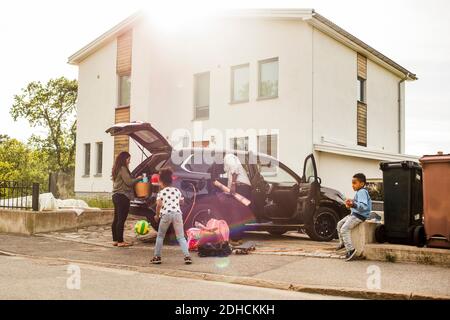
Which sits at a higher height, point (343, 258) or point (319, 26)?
point (319, 26)

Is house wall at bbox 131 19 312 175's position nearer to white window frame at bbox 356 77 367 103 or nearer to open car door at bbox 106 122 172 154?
white window frame at bbox 356 77 367 103

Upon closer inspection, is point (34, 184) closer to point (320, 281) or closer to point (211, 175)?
point (211, 175)

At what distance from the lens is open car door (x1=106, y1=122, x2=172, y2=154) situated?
1064 centimetres

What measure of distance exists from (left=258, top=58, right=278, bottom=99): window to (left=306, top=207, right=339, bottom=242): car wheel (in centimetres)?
758

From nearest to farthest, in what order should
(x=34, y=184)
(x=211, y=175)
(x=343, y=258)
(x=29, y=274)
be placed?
(x=29, y=274), (x=343, y=258), (x=211, y=175), (x=34, y=184)

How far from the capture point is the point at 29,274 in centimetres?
748

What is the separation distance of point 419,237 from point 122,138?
1641 centimetres

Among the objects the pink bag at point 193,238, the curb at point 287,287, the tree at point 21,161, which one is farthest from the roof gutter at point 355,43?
the tree at point 21,161

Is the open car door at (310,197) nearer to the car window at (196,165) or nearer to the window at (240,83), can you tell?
the car window at (196,165)

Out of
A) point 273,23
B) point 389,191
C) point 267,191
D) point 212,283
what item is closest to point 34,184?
point 267,191

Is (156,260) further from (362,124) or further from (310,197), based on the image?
(362,124)

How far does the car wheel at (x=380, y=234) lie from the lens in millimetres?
8805

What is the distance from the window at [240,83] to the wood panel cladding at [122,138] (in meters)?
5.23
